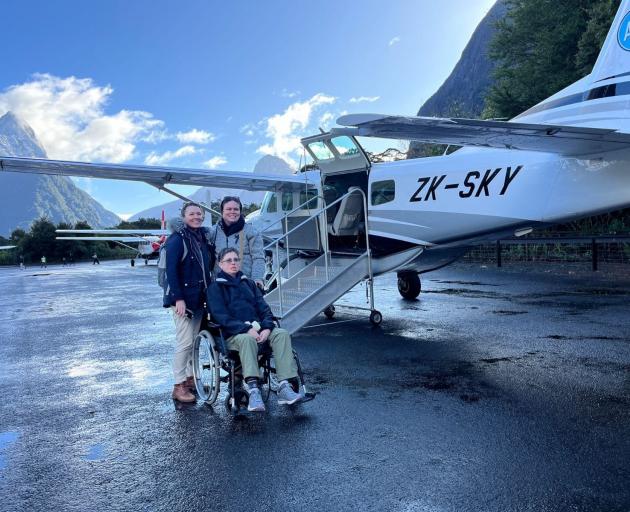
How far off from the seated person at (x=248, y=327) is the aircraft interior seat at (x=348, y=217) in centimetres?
505

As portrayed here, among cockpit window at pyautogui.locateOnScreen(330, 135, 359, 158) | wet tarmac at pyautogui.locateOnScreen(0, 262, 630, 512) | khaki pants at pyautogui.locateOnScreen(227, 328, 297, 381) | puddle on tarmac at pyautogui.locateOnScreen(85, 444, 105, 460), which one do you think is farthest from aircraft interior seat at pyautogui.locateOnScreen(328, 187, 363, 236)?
puddle on tarmac at pyautogui.locateOnScreen(85, 444, 105, 460)

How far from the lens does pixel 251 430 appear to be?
4.07m

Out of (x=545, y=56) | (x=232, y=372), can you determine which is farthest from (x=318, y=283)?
(x=545, y=56)

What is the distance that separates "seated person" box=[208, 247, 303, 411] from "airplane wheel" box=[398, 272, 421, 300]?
726cm

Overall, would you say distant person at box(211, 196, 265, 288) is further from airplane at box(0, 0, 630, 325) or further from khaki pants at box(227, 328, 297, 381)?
airplane at box(0, 0, 630, 325)

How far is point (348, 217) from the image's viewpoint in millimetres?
9898

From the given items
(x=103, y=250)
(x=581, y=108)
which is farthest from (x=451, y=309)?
(x=103, y=250)

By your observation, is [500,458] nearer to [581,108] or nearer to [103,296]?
[581,108]

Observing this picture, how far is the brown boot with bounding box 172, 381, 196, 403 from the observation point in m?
4.87

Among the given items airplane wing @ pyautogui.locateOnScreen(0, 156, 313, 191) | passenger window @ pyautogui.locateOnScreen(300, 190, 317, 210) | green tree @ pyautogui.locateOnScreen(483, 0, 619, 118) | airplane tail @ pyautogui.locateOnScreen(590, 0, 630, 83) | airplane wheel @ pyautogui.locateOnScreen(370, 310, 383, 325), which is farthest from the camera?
green tree @ pyautogui.locateOnScreen(483, 0, 619, 118)

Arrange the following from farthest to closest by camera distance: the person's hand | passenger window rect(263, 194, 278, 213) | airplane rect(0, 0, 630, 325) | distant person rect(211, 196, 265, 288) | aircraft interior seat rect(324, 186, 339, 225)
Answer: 1. passenger window rect(263, 194, 278, 213)
2. aircraft interior seat rect(324, 186, 339, 225)
3. airplane rect(0, 0, 630, 325)
4. distant person rect(211, 196, 265, 288)
5. the person's hand

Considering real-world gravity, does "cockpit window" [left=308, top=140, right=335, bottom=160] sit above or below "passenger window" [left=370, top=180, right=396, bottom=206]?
above

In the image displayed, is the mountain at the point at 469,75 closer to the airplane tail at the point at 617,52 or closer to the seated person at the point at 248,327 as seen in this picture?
the airplane tail at the point at 617,52

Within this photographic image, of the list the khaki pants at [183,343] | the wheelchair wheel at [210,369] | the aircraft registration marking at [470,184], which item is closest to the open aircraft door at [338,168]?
the aircraft registration marking at [470,184]
